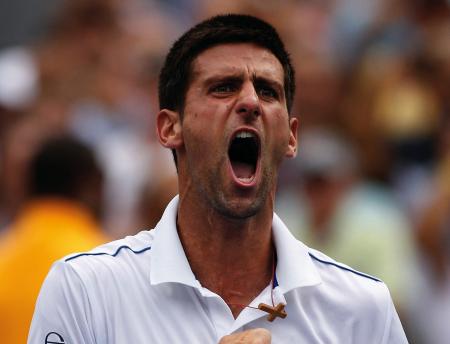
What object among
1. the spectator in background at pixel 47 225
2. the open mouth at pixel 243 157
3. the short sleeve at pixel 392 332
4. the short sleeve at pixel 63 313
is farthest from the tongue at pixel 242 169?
the spectator in background at pixel 47 225

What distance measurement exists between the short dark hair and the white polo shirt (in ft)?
1.44

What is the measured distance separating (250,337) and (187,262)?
54cm

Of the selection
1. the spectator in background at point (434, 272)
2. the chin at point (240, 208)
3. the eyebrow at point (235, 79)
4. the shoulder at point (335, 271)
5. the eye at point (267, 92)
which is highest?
the eyebrow at point (235, 79)

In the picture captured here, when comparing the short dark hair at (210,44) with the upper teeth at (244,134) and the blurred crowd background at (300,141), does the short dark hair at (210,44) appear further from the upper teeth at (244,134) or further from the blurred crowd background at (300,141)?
the blurred crowd background at (300,141)

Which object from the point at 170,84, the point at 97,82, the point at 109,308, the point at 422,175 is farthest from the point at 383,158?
the point at 109,308

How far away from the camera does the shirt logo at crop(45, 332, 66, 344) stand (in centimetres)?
373

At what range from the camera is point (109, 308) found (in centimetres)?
379

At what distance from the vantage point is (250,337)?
3592mm

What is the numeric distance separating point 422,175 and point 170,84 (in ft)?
14.9

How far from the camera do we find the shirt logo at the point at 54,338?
3.73 meters

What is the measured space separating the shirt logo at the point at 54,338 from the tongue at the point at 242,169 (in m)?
0.94

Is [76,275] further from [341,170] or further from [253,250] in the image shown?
[341,170]

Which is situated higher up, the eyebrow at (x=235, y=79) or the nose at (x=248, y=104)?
the eyebrow at (x=235, y=79)

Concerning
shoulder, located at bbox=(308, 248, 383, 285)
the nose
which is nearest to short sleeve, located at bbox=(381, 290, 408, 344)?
shoulder, located at bbox=(308, 248, 383, 285)
